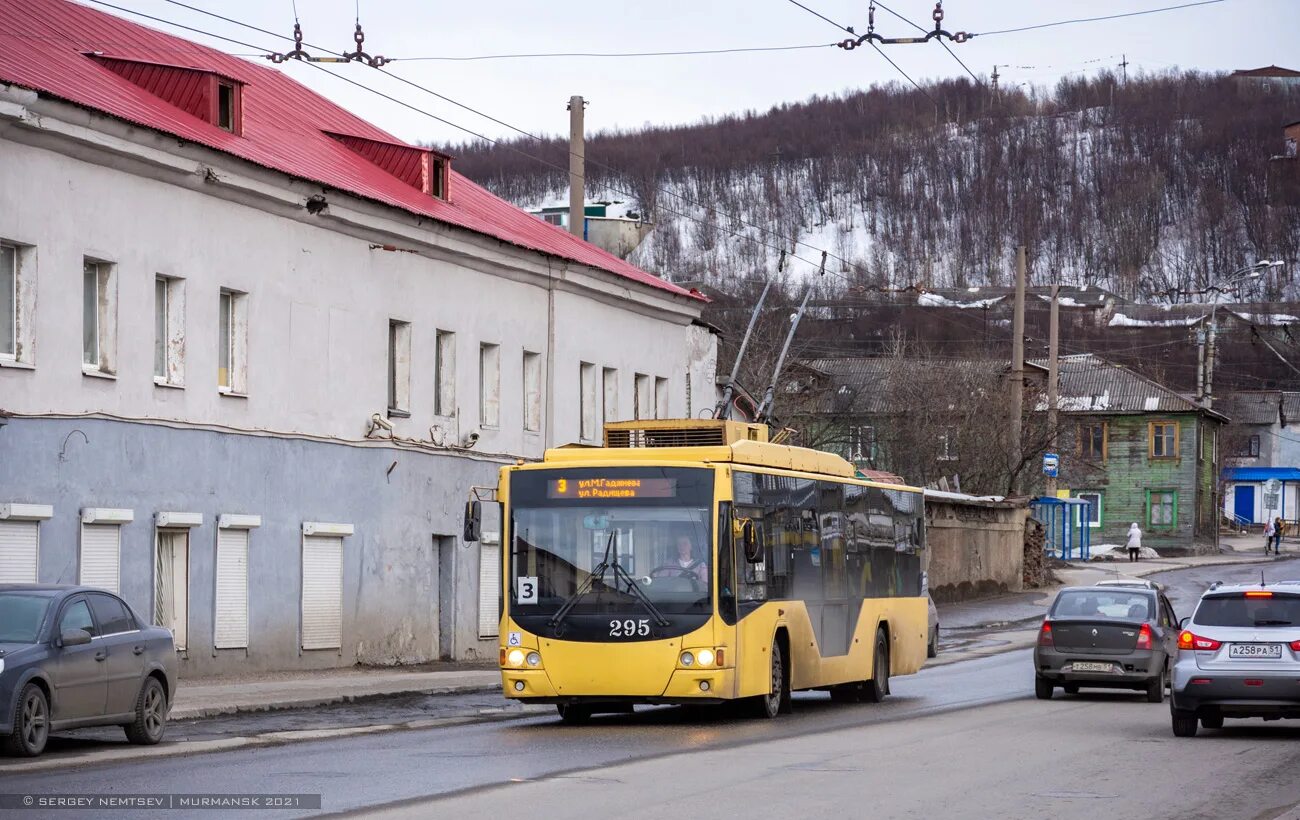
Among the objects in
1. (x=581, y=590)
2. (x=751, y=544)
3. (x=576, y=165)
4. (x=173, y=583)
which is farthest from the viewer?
(x=576, y=165)

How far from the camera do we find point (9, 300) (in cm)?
2231

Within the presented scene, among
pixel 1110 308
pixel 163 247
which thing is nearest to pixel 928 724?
pixel 163 247

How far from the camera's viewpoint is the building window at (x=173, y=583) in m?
24.7

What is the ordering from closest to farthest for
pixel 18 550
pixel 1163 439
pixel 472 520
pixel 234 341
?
pixel 472 520, pixel 18 550, pixel 234 341, pixel 1163 439

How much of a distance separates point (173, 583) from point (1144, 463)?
242 feet

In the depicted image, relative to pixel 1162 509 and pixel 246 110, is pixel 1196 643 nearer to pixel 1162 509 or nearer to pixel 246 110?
pixel 246 110

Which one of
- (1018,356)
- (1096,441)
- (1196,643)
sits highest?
(1018,356)

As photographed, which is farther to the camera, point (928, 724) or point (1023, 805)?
point (928, 724)

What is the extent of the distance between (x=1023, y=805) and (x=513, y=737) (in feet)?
22.0

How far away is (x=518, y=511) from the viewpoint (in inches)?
761

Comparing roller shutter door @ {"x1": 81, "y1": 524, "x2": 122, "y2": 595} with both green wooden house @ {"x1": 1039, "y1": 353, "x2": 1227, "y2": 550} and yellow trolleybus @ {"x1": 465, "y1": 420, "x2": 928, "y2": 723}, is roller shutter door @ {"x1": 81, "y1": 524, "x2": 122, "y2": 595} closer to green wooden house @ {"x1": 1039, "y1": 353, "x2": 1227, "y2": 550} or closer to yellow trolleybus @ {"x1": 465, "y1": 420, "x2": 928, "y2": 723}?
yellow trolleybus @ {"x1": 465, "y1": 420, "x2": 928, "y2": 723}

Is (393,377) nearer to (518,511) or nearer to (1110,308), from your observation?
(518,511)

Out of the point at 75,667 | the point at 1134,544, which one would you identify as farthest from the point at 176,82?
the point at 1134,544

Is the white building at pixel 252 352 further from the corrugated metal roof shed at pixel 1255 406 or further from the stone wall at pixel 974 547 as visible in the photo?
the corrugated metal roof shed at pixel 1255 406
